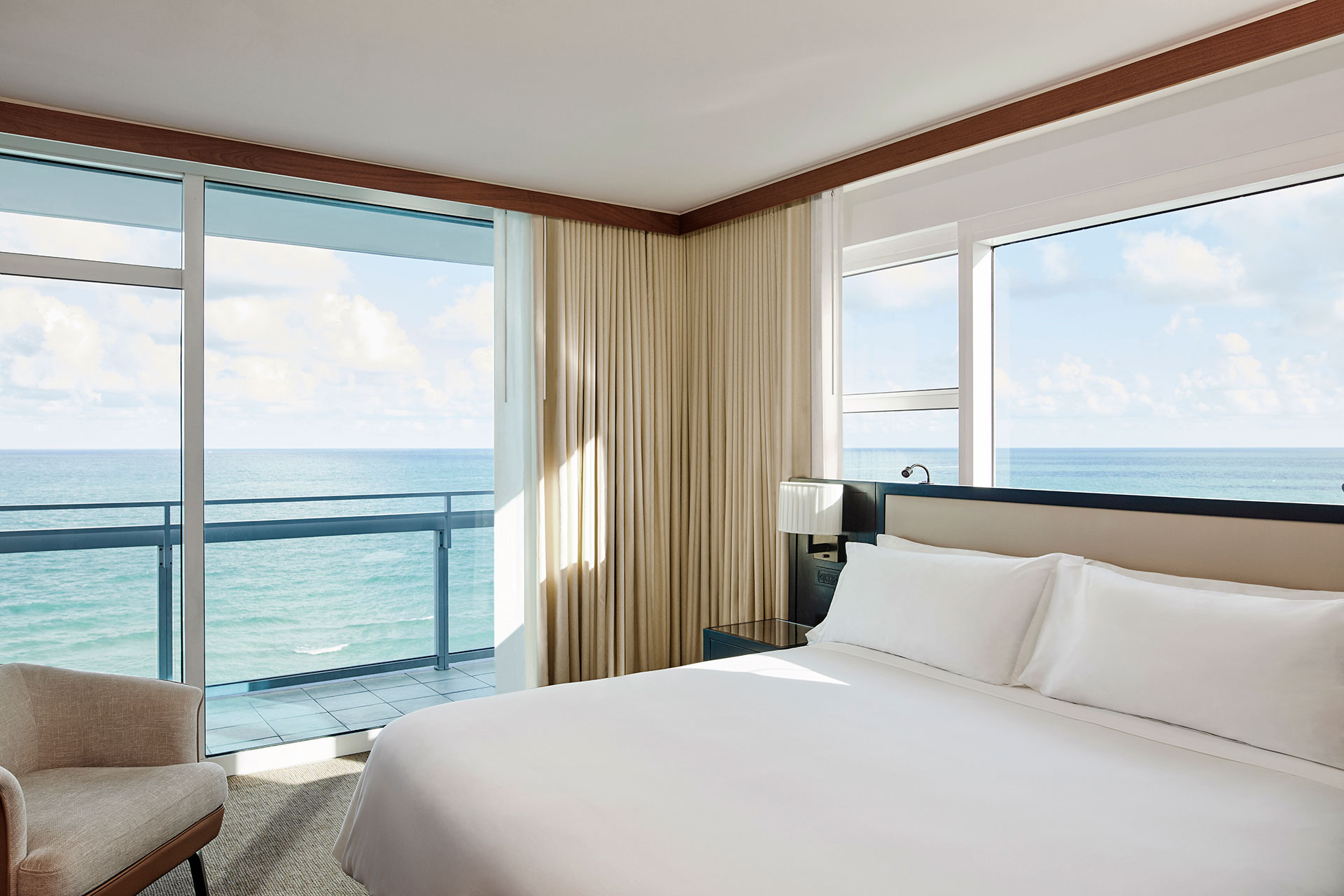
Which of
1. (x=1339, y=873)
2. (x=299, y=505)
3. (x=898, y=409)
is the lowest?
(x=1339, y=873)

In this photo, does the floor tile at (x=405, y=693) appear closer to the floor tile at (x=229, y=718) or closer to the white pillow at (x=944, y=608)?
the floor tile at (x=229, y=718)

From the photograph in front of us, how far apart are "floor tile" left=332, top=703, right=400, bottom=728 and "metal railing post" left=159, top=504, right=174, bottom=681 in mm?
779

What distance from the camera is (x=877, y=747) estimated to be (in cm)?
211

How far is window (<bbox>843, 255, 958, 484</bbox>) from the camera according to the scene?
3688 mm

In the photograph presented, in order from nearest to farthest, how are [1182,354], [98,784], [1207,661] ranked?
1. [1207,661]
2. [98,784]
3. [1182,354]

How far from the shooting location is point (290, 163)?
12.0ft

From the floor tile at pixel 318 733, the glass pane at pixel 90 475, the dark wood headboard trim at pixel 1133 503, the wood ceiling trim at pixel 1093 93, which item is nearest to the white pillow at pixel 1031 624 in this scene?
the dark wood headboard trim at pixel 1133 503

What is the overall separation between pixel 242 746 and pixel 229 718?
0.16m

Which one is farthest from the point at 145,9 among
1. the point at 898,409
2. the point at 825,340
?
the point at 898,409

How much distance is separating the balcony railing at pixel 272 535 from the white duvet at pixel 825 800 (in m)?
1.70

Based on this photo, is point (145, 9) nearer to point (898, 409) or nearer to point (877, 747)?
point (877, 747)

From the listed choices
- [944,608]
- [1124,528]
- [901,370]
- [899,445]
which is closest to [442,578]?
[899,445]

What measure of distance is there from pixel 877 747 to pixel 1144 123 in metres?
2.26

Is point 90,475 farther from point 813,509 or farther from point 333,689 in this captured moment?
point 813,509
